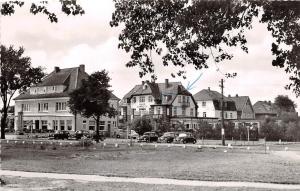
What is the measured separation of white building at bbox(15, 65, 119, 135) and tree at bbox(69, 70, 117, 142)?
2357cm

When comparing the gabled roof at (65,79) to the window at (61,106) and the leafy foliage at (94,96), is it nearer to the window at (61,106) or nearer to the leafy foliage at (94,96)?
the window at (61,106)

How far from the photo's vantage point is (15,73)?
59719 millimetres

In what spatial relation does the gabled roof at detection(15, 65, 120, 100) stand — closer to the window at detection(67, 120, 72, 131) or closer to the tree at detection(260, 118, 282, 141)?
the window at detection(67, 120, 72, 131)

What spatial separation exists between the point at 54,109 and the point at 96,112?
30.9m

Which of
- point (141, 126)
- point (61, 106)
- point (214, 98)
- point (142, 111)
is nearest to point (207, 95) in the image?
point (214, 98)

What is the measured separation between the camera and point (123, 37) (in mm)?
11438

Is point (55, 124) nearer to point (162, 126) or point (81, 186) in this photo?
point (162, 126)

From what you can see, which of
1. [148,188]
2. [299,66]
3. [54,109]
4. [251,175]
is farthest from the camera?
[54,109]

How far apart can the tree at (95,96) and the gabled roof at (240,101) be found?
63.9 meters

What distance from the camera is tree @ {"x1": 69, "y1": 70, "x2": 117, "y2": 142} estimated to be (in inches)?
2078

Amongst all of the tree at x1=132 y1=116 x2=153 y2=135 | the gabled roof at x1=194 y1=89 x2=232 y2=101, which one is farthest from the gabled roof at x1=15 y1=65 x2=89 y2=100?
the gabled roof at x1=194 y1=89 x2=232 y2=101

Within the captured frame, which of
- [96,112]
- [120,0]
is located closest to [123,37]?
[120,0]

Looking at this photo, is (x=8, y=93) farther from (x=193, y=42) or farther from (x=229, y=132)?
(x=193, y=42)

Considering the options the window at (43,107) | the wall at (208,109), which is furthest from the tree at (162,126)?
the wall at (208,109)
